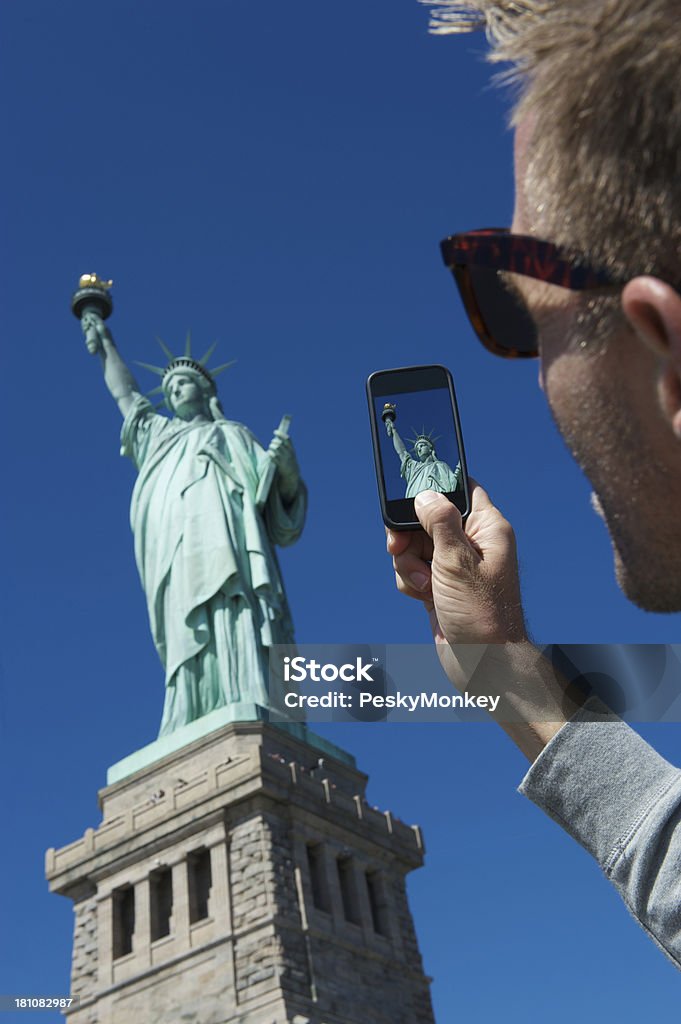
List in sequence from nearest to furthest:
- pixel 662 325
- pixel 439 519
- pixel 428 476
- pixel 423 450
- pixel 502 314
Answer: pixel 662 325 → pixel 502 314 → pixel 439 519 → pixel 428 476 → pixel 423 450

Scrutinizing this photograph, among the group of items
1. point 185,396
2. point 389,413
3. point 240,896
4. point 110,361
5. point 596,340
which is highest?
point 110,361

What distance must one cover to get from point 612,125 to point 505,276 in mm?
409

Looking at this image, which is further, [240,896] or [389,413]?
[240,896]

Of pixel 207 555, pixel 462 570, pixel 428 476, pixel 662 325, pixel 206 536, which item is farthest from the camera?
pixel 206 536

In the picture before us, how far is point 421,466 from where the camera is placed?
2.94m

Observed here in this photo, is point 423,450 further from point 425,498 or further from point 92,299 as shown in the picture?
point 92,299

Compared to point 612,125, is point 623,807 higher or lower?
lower

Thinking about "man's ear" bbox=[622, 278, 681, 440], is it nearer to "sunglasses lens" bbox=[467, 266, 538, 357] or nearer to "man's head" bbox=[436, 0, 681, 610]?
"man's head" bbox=[436, 0, 681, 610]

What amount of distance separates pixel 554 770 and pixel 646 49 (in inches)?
49.4

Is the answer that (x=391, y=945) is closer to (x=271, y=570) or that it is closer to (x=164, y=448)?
(x=271, y=570)

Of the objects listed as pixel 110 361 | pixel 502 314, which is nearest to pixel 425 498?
pixel 502 314

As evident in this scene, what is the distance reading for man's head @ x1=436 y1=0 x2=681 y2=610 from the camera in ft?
5.17

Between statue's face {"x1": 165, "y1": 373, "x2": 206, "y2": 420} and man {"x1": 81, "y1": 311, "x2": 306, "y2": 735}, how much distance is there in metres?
0.02

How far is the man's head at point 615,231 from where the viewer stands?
1575 millimetres
